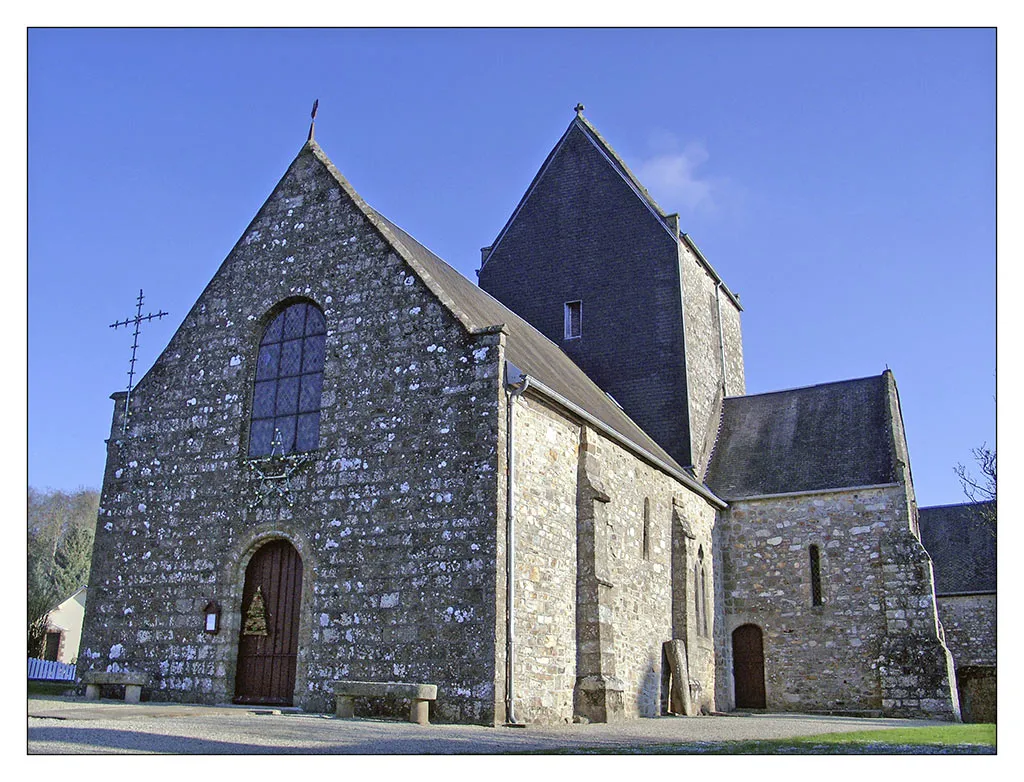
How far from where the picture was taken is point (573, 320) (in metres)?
25.3

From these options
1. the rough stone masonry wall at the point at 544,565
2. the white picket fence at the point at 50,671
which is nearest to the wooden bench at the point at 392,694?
the rough stone masonry wall at the point at 544,565

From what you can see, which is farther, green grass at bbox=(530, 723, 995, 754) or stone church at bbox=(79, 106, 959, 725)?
stone church at bbox=(79, 106, 959, 725)

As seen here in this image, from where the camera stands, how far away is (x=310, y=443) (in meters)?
15.6

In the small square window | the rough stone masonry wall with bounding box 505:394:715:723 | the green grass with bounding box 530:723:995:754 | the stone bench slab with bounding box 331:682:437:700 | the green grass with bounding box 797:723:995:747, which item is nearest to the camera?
the green grass with bounding box 530:723:995:754

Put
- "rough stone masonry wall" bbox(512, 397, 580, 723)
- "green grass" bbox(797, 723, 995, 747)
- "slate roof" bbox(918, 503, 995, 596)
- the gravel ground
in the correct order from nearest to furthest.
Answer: the gravel ground < "green grass" bbox(797, 723, 995, 747) < "rough stone masonry wall" bbox(512, 397, 580, 723) < "slate roof" bbox(918, 503, 995, 596)

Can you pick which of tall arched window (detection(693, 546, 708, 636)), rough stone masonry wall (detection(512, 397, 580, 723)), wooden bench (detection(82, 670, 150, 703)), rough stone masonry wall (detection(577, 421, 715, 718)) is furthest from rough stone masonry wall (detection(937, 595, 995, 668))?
wooden bench (detection(82, 670, 150, 703))

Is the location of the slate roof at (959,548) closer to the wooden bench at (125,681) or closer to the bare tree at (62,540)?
the wooden bench at (125,681)

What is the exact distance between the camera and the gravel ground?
27.7 feet

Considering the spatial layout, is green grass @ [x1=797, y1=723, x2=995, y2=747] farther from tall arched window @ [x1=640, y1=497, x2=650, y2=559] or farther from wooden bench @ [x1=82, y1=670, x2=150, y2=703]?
wooden bench @ [x1=82, y1=670, x2=150, y2=703]

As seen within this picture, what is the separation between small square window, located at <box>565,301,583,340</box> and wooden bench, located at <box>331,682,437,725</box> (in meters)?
13.9

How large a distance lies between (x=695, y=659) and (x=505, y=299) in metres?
11.3

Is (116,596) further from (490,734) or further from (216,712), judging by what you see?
(490,734)

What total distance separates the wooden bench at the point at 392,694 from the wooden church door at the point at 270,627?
2035 millimetres

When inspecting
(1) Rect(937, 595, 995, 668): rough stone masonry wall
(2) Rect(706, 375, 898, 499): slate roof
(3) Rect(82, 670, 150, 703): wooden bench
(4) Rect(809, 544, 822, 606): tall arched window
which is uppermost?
(2) Rect(706, 375, 898, 499): slate roof
